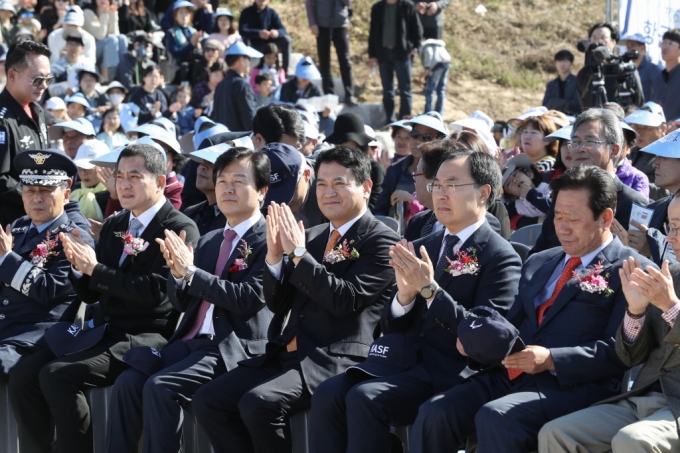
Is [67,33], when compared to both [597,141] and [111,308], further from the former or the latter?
[597,141]

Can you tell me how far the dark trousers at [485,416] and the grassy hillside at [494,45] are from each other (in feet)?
39.4

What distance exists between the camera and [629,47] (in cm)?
1094

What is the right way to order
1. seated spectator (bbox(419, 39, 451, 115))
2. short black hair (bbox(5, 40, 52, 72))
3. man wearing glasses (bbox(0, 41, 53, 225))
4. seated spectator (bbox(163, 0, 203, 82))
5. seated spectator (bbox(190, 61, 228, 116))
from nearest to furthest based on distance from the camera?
man wearing glasses (bbox(0, 41, 53, 225)) → short black hair (bbox(5, 40, 52, 72)) → seated spectator (bbox(190, 61, 228, 116)) → seated spectator (bbox(419, 39, 451, 115)) → seated spectator (bbox(163, 0, 203, 82))

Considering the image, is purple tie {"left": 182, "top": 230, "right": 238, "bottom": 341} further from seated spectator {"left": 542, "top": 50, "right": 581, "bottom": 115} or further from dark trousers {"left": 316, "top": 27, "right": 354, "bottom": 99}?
dark trousers {"left": 316, "top": 27, "right": 354, "bottom": 99}

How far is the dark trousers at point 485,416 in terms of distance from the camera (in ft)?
12.6

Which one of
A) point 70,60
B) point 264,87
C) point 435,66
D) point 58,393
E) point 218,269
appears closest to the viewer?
point 58,393

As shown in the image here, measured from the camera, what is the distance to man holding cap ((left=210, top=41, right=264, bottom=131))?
1005 centimetres

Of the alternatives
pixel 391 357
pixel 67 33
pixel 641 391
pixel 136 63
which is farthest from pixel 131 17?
pixel 641 391

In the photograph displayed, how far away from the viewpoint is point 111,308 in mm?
5445

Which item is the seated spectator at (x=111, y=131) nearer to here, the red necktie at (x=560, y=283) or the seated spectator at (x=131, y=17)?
the seated spectator at (x=131, y=17)

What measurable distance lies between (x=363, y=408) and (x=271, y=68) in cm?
1000

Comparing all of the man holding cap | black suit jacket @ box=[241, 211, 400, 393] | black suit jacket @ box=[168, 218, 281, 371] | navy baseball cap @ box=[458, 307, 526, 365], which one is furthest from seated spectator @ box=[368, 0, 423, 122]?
navy baseball cap @ box=[458, 307, 526, 365]

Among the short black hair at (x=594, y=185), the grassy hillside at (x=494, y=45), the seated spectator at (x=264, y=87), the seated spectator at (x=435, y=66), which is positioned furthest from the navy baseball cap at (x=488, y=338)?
the grassy hillside at (x=494, y=45)

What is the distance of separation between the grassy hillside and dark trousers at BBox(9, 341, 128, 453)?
36.5ft
